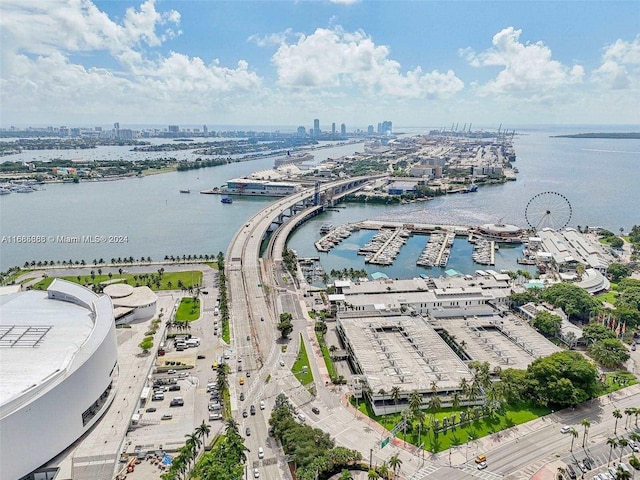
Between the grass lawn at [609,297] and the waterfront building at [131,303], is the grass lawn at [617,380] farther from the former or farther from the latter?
the waterfront building at [131,303]

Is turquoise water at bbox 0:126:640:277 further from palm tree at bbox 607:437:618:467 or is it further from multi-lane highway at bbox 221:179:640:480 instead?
palm tree at bbox 607:437:618:467

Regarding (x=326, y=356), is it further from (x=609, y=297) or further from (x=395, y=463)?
(x=609, y=297)

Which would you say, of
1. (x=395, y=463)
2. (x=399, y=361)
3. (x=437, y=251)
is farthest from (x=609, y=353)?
(x=437, y=251)

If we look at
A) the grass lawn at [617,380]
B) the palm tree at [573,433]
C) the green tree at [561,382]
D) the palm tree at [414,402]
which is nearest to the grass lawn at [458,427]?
the green tree at [561,382]

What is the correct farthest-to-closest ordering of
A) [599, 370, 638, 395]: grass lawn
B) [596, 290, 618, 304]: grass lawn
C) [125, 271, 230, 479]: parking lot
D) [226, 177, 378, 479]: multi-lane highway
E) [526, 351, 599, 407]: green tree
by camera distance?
[596, 290, 618, 304]: grass lawn
[599, 370, 638, 395]: grass lawn
[526, 351, 599, 407]: green tree
[226, 177, 378, 479]: multi-lane highway
[125, 271, 230, 479]: parking lot

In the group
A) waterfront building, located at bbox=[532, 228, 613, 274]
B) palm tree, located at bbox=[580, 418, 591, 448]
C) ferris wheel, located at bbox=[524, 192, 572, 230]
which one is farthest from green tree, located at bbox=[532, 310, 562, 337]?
ferris wheel, located at bbox=[524, 192, 572, 230]
